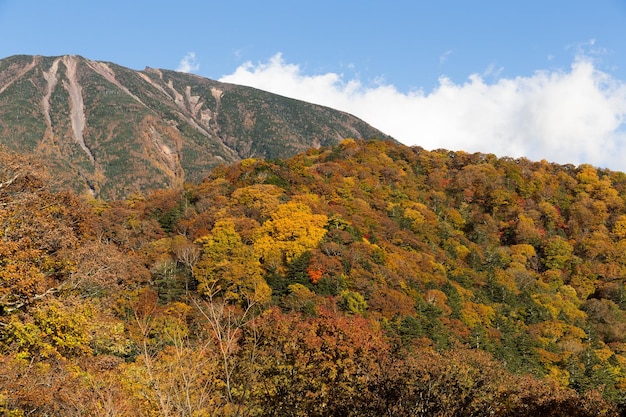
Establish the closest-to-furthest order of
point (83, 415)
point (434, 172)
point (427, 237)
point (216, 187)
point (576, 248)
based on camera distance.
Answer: point (83, 415), point (216, 187), point (427, 237), point (576, 248), point (434, 172)

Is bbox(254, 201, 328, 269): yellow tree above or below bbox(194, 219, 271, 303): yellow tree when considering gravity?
above

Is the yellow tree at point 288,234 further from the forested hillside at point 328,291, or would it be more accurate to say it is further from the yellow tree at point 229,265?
the yellow tree at point 229,265

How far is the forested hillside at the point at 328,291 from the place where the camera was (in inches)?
656

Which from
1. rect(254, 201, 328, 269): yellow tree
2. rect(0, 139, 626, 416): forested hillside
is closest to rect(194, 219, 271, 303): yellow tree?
rect(0, 139, 626, 416): forested hillside

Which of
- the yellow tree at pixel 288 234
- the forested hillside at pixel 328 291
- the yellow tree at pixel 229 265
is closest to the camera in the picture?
the forested hillside at pixel 328 291

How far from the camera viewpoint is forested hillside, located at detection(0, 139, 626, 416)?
16.7 meters

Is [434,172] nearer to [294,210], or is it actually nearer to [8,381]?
[294,210]

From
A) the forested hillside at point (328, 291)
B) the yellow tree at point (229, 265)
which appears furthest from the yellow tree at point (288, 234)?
the yellow tree at point (229, 265)

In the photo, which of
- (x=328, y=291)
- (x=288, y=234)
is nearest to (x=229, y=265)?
(x=288, y=234)

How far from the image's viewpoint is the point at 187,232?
63188 mm

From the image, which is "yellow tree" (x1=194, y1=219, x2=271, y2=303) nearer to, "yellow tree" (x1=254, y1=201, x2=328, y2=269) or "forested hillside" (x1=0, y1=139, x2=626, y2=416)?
"forested hillside" (x1=0, y1=139, x2=626, y2=416)

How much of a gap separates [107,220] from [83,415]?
48.9 meters

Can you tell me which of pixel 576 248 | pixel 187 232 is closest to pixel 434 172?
pixel 576 248

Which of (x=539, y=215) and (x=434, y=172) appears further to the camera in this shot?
(x=434, y=172)
